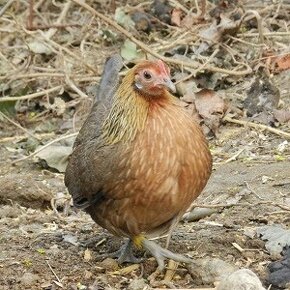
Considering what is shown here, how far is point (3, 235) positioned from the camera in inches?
199

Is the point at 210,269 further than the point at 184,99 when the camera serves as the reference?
No

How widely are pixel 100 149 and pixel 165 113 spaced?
37cm

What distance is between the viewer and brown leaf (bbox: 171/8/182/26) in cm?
805

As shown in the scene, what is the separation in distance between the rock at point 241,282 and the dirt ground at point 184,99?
1.20 ft

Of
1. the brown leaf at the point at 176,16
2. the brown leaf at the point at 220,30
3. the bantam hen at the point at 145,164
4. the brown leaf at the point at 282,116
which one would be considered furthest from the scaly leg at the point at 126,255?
the brown leaf at the point at 176,16

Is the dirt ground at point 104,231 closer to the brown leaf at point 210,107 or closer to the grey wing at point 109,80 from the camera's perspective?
the brown leaf at point 210,107

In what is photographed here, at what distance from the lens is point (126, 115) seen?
450cm

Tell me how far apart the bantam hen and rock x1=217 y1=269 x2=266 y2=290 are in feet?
1.71

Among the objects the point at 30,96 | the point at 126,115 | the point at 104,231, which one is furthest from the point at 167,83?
the point at 30,96

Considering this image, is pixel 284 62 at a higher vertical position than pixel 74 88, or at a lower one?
higher

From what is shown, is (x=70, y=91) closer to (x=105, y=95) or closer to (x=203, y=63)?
(x=203, y=63)

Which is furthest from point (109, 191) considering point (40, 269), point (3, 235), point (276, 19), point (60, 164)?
point (276, 19)

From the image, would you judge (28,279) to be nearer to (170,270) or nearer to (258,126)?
(170,270)

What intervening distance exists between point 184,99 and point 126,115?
216 centimetres
